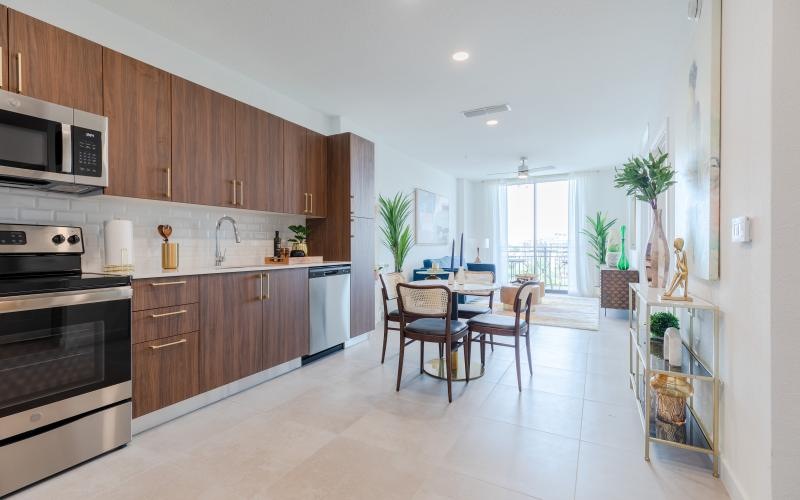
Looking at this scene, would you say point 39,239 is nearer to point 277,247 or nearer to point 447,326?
point 277,247

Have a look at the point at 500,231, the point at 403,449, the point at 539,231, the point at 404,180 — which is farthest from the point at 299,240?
the point at 539,231

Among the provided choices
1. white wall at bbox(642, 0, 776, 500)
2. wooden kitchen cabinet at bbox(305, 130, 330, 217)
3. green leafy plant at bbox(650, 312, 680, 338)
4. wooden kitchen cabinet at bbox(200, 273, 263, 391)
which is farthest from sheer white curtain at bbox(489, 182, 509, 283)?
white wall at bbox(642, 0, 776, 500)

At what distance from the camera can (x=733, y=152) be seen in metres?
1.71

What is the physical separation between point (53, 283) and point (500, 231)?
27.1ft

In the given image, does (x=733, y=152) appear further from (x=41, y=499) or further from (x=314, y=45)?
(x=41, y=499)

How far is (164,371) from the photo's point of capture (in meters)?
2.41

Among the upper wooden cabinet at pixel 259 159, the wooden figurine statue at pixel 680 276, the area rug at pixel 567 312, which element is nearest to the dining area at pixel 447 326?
the wooden figurine statue at pixel 680 276

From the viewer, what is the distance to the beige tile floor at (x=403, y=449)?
177 cm

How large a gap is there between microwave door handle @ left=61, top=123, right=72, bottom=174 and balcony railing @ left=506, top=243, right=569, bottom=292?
8116 millimetres

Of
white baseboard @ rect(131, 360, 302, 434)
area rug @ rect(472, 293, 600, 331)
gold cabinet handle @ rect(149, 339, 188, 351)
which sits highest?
gold cabinet handle @ rect(149, 339, 188, 351)

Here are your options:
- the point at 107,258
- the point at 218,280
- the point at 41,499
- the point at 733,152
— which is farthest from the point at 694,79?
the point at 41,499

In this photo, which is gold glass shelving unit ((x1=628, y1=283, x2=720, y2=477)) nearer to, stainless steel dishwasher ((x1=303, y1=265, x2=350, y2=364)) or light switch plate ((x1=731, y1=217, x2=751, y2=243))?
light switch plate ((x1=731, y1=217, x2=751, y2=243))

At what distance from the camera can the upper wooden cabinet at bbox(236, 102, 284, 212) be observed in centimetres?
324
